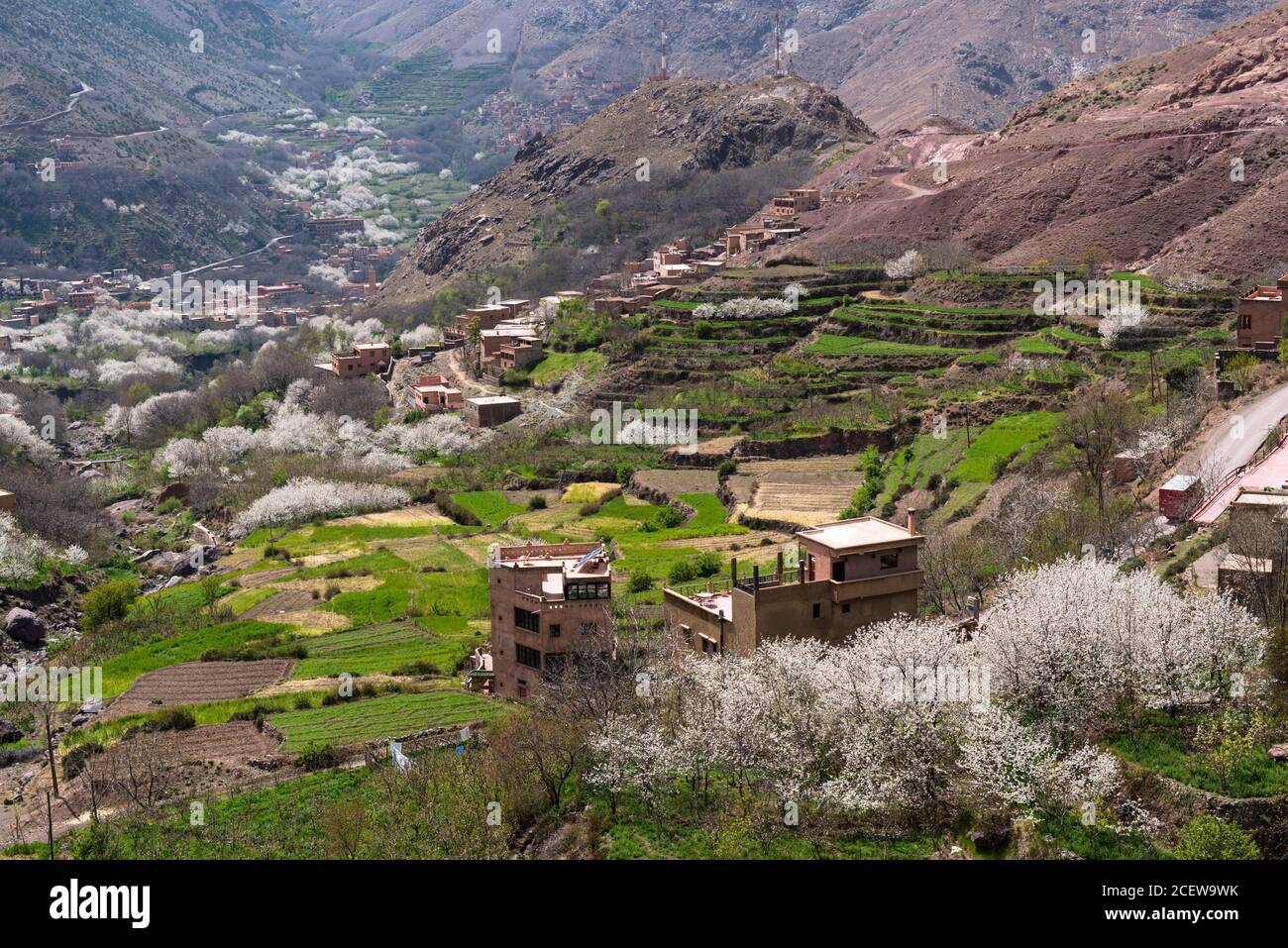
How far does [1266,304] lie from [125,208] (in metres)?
Result: 142

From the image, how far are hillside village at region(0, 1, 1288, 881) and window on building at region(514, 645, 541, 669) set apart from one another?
0.60 feet

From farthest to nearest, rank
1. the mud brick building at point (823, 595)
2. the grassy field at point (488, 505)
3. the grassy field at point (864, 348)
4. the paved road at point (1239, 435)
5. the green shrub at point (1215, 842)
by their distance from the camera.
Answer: the grassy field at point (864, 348), the grassy field at point (488, 505), the paved road at point (1239, 435), the mud brick building at point (823, 595), the green shrub at point (1215, 842)

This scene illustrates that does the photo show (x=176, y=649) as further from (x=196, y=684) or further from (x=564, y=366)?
(x=564, y=366)

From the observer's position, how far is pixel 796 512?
54188 mm

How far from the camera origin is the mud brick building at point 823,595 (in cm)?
2991

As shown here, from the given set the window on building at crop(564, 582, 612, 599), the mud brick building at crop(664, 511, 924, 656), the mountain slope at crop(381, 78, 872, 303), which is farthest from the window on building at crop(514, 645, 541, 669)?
the mountain slope at crop(381, 78, 872, 303)

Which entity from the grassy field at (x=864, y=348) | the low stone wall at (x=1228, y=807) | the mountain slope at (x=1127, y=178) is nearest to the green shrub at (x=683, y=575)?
the low stone wall at (x=1228, y=807)

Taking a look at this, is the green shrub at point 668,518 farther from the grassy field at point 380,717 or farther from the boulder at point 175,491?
the boulder at point 175,491

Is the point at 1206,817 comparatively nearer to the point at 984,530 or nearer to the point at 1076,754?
the point at 1076,754

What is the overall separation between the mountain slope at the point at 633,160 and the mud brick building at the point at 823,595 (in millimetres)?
79415

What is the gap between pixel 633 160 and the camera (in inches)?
4897

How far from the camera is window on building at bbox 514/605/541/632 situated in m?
34.8

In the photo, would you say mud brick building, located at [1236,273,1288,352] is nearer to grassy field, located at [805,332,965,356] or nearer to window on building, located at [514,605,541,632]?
grassy field, located at [805,332,965,356]
